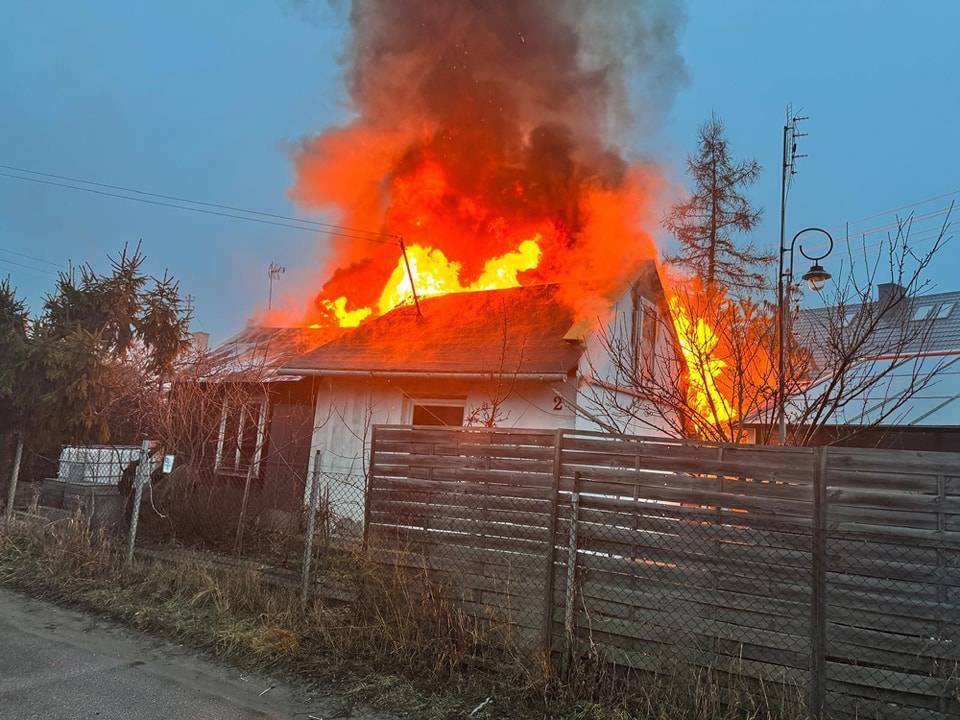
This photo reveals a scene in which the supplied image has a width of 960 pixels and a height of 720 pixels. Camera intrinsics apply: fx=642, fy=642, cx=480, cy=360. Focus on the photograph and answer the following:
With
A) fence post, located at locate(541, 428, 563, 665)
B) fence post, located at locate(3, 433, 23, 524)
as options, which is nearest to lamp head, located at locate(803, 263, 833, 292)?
fence post, located at locate(541, 428, 563, 665)

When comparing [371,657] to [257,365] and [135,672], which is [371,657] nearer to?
[135,672]

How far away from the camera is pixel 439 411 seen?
10.2 metres

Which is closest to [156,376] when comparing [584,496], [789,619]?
[584,496]

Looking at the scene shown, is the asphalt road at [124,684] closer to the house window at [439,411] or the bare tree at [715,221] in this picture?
the house window at [439,411]

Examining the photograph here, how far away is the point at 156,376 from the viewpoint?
9375 millimetres

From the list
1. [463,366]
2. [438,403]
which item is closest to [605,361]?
[463,366]

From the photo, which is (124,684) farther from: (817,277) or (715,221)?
(715,221)

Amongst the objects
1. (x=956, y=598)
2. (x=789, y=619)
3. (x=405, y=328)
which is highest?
(x=405, y=328)

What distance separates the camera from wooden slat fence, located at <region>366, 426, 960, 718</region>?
11.1 feet

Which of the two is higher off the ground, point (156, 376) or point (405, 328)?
point (405, 328)

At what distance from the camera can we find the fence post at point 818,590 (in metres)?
3.48

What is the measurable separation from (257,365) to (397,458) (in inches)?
257

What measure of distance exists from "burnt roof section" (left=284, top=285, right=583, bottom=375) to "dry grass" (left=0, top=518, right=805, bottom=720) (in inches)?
168

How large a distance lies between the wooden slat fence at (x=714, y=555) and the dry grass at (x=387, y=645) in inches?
5.6
